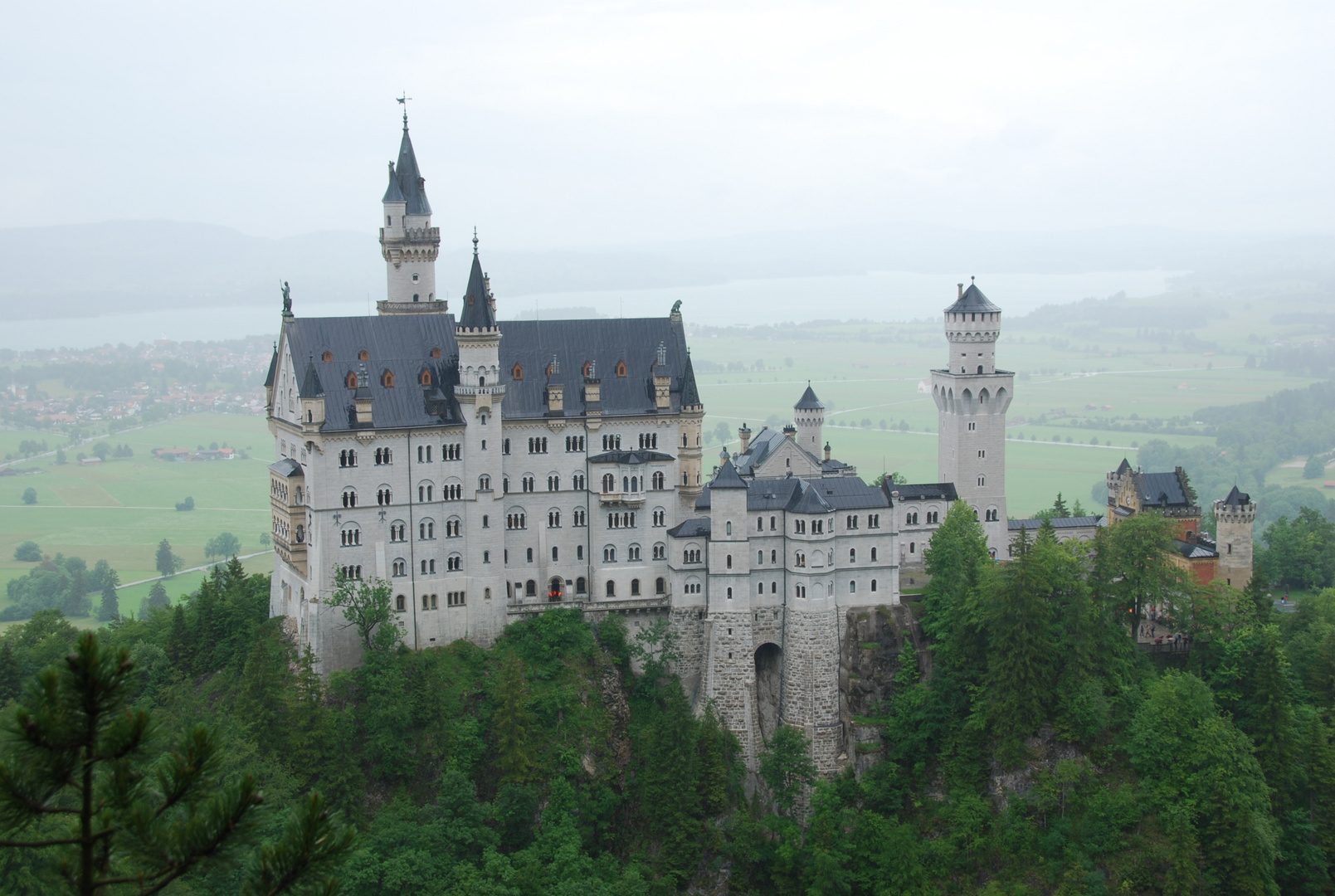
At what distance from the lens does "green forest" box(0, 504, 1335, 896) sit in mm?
67438

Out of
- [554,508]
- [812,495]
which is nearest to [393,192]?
[554,508]

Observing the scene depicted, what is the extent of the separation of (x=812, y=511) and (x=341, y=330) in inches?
1060

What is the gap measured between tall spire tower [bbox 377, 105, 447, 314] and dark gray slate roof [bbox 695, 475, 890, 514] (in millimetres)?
22394

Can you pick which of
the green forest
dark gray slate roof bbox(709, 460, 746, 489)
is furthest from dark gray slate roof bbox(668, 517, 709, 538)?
the green forest

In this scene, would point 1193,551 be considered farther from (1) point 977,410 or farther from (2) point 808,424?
(2) point 808,424

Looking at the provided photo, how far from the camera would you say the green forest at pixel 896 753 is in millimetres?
67438

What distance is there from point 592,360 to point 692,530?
11.2 metres

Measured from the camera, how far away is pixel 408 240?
84625mm

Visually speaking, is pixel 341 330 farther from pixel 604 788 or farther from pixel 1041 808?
pixel 1041 808

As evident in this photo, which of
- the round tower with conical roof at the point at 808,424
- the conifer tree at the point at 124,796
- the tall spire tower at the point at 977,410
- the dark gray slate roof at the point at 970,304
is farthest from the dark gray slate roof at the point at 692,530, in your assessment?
the conifer tree at the point at 124,796

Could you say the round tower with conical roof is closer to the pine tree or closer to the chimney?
the pine tree

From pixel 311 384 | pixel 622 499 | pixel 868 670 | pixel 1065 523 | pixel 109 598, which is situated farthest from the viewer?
pixel 109 598

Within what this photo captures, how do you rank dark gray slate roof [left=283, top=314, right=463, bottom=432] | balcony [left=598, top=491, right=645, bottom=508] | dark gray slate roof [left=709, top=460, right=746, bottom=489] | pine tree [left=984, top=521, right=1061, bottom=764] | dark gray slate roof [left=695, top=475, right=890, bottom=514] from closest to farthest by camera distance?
pine tree [left=984, top=521, right=1061, bottom=764] → dark gray slate roof [left=283, top=314, right=463, bottom=432] → dark gray slate roof [left=709, top=460, right=746, bottom=489] → dark gray slate roof [left=695, top=475, right=890, bottom=514] → balcony [left=598, top=491, right=645, bottom=508]

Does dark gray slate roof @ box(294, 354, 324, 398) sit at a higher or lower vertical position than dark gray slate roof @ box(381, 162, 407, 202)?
lower
